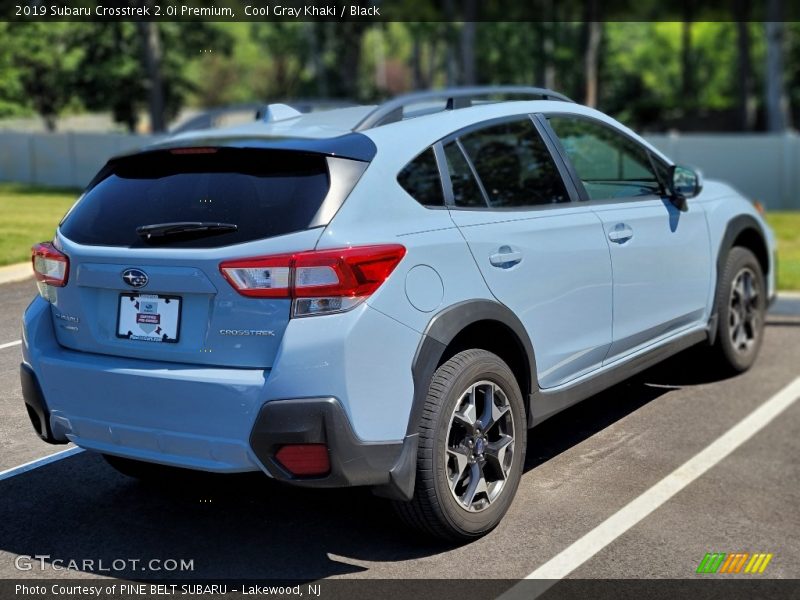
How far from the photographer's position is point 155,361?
12.8ft

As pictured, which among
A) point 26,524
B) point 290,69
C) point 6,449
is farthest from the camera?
point 290,69

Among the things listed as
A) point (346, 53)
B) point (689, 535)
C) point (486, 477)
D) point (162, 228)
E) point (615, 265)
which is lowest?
point (689, 535)

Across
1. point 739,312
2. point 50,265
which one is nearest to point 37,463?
point 50,265

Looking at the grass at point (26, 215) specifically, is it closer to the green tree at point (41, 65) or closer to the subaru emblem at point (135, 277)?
the subaru emblem at point (135, 277)

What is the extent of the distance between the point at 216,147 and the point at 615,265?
2036 mm

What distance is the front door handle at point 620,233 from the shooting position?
16.8 ft

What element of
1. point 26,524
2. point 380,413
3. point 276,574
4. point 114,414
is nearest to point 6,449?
point 26,524

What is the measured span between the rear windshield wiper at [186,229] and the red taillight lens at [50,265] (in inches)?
15.7

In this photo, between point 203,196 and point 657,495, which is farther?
point 657,495

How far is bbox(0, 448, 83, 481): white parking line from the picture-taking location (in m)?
4.79

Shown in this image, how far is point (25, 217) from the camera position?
6.33 metres

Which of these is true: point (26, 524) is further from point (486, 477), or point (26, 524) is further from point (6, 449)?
point (486, 477)

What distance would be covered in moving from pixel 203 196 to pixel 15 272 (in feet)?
6.83
